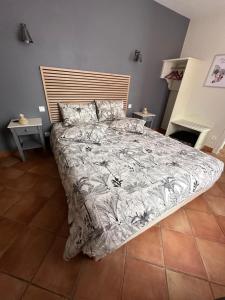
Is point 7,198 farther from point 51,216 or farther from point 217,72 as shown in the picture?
point 217,72

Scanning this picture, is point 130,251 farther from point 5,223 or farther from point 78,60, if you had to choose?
point 78,60

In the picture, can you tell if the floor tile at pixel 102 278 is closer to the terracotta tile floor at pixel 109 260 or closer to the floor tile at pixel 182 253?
the terracotta tile floor at pixel 109 260

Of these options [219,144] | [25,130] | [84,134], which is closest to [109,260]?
[84,134]

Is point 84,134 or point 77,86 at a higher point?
point 77,86

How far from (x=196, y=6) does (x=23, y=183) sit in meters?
4.17

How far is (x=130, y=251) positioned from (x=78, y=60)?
2.74 metres

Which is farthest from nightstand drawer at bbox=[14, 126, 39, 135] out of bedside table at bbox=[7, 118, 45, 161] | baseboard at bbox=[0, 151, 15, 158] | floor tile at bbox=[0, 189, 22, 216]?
floor tile at bbox=[0, 189, 22, 216]

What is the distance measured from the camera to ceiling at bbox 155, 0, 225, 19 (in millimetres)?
2348

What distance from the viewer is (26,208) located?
1521 mm

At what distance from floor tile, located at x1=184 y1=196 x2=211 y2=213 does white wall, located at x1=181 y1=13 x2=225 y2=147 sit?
179 centimetres

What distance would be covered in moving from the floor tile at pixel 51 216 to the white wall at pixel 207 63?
10.9 ft

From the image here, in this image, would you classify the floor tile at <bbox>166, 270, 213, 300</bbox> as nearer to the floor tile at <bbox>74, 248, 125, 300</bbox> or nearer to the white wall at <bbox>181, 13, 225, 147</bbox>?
the floor tile at <bbox>74, 248, 125, 300</bbox>

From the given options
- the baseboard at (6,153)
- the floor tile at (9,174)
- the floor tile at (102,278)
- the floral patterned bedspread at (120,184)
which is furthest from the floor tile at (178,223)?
the baseboard at (6,153)

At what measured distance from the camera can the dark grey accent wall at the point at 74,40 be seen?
5.96 ft
